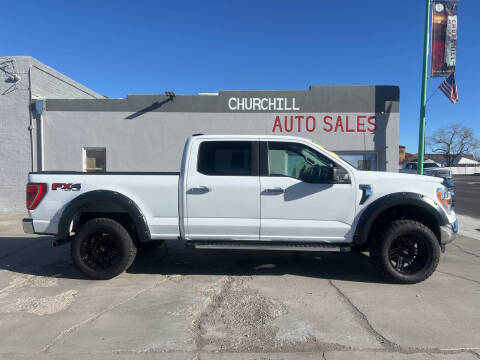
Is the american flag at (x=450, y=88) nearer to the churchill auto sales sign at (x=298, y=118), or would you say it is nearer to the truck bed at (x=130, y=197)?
the churchill auto sales sign at (x=298, y=118)

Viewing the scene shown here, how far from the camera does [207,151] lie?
4.28 m

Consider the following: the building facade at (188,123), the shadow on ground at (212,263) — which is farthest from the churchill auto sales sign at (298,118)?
the shadow on ground at (212,263)

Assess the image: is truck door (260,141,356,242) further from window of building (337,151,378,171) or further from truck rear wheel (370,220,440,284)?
window of building (337,151,378,171)

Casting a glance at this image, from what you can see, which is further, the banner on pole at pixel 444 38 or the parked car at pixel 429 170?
the parked car at pixel 429 170

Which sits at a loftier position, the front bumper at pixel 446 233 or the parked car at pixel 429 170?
the parked car at pixel 429 170

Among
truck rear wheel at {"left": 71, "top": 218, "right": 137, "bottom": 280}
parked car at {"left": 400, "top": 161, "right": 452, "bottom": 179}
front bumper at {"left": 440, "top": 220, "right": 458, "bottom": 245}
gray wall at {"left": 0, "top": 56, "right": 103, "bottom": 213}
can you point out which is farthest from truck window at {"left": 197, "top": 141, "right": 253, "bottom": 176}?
parked car at {"left": 400, "top": 161, "right": 452, "bottom": 179}

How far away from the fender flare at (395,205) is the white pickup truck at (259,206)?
0.04ft

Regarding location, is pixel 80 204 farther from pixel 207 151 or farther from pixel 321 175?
pixel 321 175

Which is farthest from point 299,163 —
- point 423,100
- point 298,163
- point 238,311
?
point 423,100

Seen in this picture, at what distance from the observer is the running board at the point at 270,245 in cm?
405

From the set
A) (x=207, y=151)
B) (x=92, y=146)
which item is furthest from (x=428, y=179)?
(x=92, y=146)

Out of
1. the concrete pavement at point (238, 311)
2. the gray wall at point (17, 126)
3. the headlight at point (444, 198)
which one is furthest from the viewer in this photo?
the gray wall at point (17, 126)

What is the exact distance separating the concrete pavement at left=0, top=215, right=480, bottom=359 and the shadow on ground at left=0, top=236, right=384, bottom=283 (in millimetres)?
31

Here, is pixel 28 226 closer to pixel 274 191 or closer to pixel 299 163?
pixel 274 191
